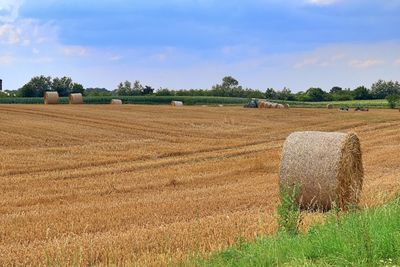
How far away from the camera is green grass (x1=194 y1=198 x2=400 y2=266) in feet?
18.1

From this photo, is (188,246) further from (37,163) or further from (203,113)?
(203,113)

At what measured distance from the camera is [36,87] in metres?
80.8

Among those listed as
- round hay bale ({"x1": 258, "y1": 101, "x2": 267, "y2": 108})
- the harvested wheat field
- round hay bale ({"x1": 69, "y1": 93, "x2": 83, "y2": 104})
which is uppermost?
round hay bale ({"x1": 69, "y1": 93, "x2": 83, "y2": 104})

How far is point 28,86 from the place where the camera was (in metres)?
78.1

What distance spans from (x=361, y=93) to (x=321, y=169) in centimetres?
9108

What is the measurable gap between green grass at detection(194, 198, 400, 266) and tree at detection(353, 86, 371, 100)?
93848mm

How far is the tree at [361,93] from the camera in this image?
97.7m

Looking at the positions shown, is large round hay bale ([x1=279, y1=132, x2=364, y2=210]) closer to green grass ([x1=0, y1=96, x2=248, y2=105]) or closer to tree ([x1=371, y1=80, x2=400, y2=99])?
green grass ([x1=0, y1=96, x2=248, y2=105])

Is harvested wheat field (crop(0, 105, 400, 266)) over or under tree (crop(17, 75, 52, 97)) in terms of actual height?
under

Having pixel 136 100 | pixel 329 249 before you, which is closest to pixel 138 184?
pixel 329 249

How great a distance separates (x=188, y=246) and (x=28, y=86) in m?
74.5

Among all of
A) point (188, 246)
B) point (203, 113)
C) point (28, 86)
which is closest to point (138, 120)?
point (203, 113)

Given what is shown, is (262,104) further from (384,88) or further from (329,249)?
(384,88)

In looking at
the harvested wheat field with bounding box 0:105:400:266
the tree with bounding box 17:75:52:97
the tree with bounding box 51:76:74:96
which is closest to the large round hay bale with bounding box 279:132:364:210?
the harvested wheat field with bounding box 0:105:400:266
